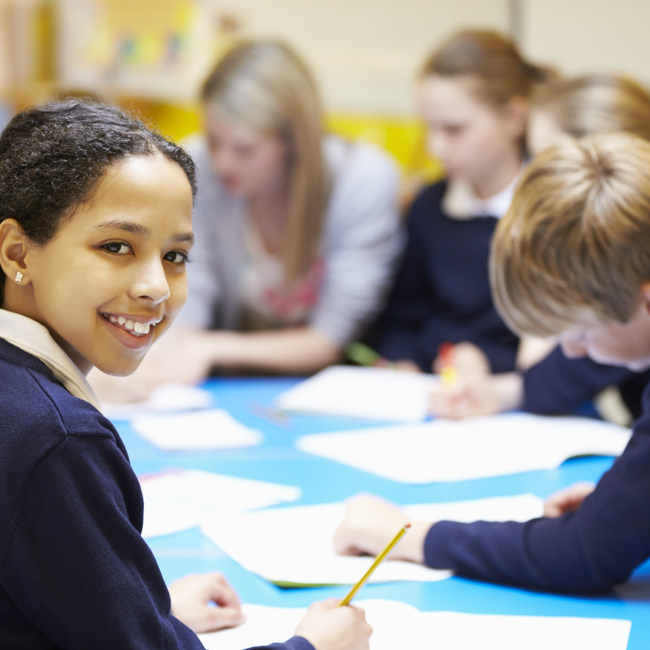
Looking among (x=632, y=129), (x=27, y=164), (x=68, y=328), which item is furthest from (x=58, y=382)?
(x=632, y=129)

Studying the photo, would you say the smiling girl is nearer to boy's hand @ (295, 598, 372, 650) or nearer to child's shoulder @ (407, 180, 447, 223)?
boy's hand @ (295, 598, 372, 650)

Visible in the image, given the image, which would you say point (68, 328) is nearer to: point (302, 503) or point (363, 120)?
point (302, 503)

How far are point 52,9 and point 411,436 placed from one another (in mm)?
2270

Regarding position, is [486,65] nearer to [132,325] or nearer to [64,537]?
[132,325]

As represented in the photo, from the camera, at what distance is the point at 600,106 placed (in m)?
1.32

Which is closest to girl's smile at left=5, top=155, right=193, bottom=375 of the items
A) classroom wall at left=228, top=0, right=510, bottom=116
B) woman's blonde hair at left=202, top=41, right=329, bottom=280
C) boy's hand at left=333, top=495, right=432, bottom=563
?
boy's hand at left=333, top=495, right=432, bottom=563

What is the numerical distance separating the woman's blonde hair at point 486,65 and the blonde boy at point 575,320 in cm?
81

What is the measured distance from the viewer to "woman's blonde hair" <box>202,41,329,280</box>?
168 cm

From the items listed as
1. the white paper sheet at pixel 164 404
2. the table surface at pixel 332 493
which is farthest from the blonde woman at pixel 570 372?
the white paper sheet at pixel 164 404

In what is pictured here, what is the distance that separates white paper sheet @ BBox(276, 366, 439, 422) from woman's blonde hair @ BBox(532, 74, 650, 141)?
1.66ft

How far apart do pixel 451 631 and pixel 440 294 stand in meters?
1.21

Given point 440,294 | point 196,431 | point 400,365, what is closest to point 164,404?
point 196,431

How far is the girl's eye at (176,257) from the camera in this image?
555mm

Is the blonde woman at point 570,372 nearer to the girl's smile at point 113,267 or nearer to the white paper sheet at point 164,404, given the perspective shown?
the white paper sheet at point 164,404
